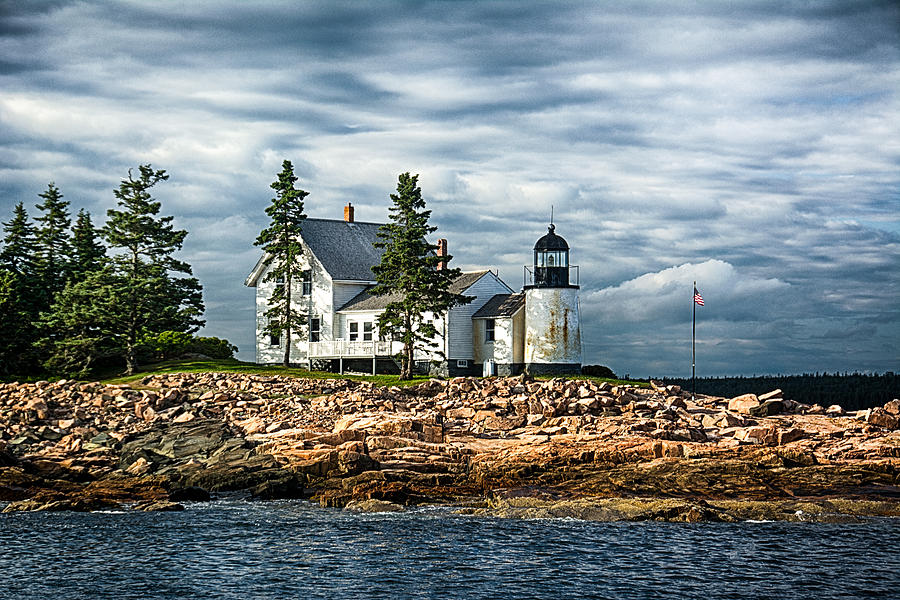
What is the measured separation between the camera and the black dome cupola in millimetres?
46531

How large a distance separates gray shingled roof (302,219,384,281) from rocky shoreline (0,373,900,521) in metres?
19.7

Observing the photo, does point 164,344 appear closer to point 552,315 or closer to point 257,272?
point 257,272

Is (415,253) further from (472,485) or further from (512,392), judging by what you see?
(472,485)

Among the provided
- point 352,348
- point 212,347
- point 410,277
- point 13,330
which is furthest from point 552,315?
point 13,330

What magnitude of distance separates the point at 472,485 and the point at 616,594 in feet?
27.4

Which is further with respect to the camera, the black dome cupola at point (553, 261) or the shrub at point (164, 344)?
the shrub at point (164, 344)

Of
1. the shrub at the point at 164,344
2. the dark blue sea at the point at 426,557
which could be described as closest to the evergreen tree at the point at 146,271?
the shrub at the point at 164,344

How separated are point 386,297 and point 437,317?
17.8ft

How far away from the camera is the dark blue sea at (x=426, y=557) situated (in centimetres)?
1578

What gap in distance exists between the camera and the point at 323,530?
20.0 meters

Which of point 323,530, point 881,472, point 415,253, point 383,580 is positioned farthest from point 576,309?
point 383,580

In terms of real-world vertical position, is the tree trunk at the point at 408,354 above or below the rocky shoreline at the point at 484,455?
above

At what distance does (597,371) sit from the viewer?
48062 millimetres

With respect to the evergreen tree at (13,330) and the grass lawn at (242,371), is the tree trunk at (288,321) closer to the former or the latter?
the grass lawn at (242,371)
